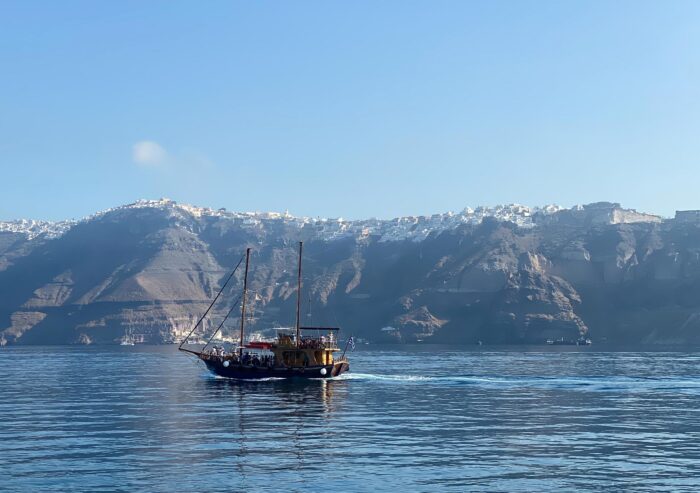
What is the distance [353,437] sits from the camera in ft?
218

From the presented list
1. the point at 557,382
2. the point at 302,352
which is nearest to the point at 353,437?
the point at 557,382

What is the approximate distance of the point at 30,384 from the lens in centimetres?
12325

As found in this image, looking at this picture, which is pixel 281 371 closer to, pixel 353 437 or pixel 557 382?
pixel 557 382

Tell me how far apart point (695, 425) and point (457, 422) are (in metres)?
18.7

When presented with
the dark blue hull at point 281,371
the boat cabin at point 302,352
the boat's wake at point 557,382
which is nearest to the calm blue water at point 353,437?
the boat's wake at point 557,382

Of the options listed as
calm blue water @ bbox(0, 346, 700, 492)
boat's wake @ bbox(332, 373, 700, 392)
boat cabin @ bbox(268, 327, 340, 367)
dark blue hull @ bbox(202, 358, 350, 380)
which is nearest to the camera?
calm blue water @ bbox(0, 346, 700, 492)

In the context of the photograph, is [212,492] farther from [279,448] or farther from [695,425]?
[695,425]

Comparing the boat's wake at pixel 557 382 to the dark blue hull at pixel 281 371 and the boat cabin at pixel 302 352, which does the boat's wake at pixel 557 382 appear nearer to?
the dark blue hull at pixel 281 371

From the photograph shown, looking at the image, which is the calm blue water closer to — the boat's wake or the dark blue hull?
the boat's wake

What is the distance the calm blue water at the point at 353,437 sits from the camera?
50.5 m

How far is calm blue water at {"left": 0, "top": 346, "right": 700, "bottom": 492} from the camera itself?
166ft

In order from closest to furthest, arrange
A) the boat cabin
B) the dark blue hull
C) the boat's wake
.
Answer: the boat's wake
the dark blue hull
the boat cabin

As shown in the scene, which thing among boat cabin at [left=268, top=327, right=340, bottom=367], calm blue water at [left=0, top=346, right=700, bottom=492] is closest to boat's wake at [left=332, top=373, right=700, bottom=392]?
calm blue water at [left=0, top=346, right=700, bottom=492]

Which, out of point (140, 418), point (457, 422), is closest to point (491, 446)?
point (457, 422)
